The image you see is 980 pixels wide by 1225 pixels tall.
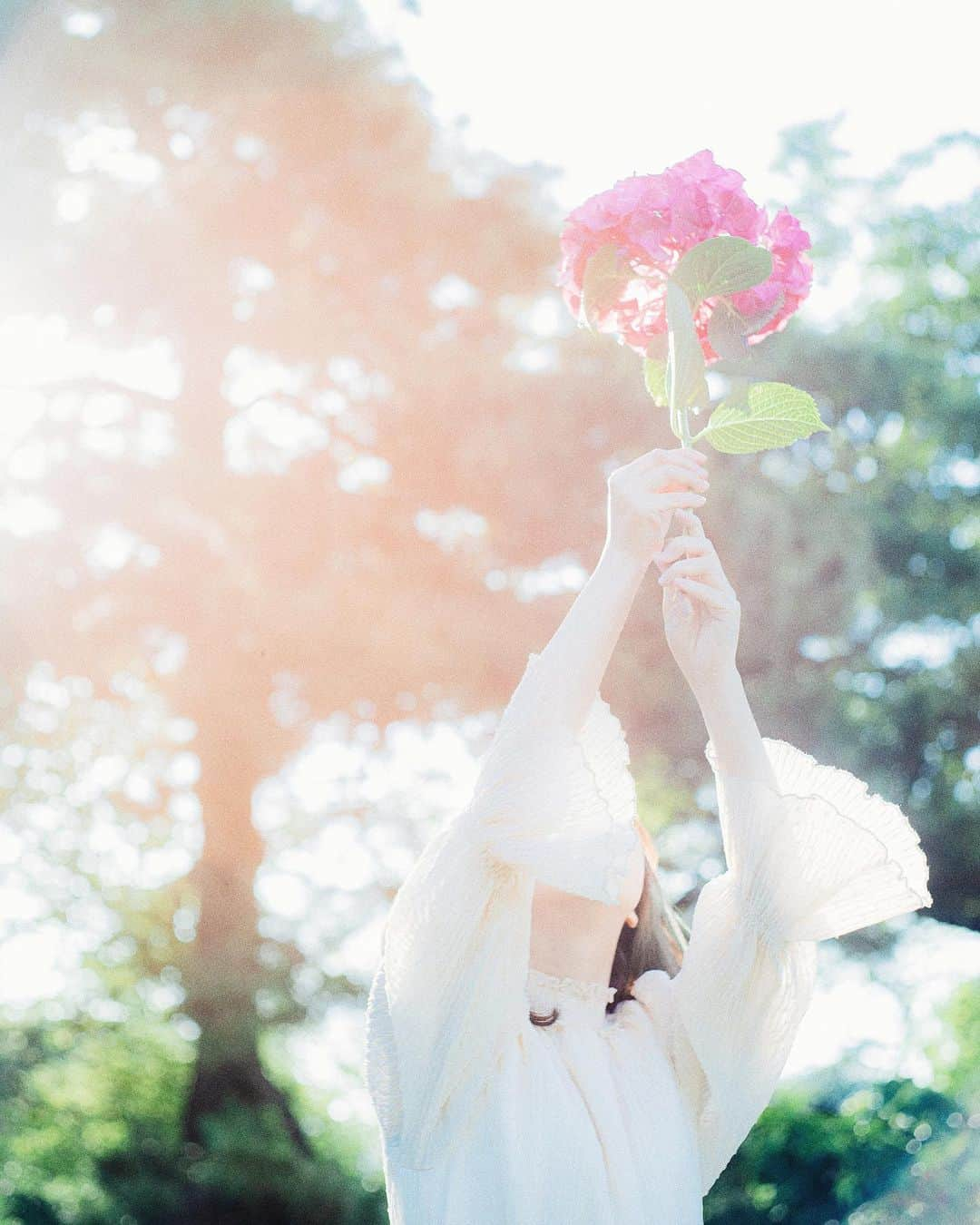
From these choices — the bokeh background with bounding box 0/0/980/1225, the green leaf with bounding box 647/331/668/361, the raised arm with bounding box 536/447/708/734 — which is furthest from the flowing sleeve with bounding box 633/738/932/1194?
the bokeh background with bounding box 0/0/980/1225

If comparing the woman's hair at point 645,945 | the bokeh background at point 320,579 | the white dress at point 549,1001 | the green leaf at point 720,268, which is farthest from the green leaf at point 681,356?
the bokeh background at point 320,579

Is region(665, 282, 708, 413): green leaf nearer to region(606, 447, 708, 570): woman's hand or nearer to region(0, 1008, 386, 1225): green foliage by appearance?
region(606, 447, 708, 570): woman's hand

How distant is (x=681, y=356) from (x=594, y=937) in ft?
2.45

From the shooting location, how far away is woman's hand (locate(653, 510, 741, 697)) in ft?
5.56

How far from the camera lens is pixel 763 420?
183cm

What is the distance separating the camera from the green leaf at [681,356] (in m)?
1.80

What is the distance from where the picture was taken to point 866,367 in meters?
7.74

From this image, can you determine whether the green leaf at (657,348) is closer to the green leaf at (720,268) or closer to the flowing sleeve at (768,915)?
the green leaf at (720,268)

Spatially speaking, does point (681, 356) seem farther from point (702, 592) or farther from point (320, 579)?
point (320, 579)

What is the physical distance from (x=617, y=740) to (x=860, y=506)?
6117 mm

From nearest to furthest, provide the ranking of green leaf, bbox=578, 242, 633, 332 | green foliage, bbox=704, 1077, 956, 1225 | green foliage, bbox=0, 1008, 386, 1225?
green leaf, bbox=578, 242, 633, 332
green foliage, bbox=0, 1008, 386, 1225
green foliage, bbox=704, 1077, 956, 1225

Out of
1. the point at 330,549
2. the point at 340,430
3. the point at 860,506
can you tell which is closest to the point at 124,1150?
the point at 330,549

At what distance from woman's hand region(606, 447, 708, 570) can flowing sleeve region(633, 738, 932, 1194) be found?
29 centimetres

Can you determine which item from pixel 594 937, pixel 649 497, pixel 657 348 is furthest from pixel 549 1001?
pixel 657 348
